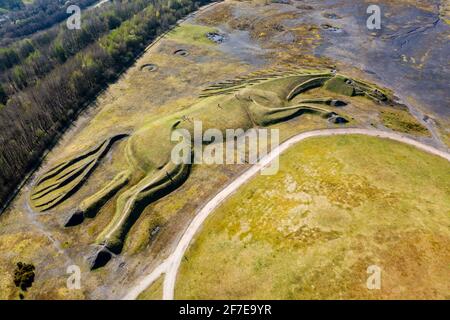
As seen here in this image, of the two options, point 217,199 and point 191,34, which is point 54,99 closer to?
point 217,199

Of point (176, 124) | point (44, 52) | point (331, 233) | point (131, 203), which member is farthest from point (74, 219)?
point (44, 52)

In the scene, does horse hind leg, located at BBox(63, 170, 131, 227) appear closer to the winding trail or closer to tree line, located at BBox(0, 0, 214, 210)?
the winding trail

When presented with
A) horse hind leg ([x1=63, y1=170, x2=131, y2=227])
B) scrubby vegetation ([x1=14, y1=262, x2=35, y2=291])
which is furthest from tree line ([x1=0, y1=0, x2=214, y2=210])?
scrubby vegetation ([x1=14, y1=262, x2=35, y2=291])

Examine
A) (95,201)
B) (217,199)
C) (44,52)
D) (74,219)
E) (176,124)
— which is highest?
(44,52)

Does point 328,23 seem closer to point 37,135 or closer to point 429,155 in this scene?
point 429,155

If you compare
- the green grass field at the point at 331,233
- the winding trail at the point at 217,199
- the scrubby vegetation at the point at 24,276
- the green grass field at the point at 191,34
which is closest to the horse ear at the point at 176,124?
the winding trail at the point at 217,199
